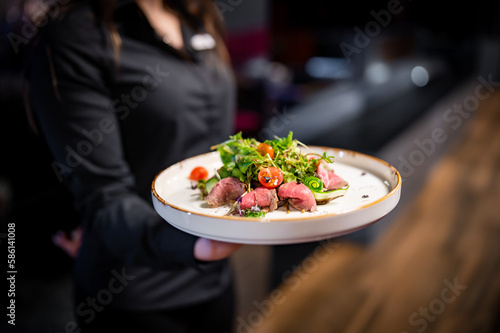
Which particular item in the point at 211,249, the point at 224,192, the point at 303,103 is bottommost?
the point at 303,103

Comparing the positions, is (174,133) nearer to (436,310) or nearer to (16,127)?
(16,127)

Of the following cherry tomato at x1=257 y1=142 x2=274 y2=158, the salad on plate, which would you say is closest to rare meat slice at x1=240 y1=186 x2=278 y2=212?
the salad on plate

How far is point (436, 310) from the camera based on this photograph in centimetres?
251

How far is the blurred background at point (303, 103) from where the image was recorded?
2.44 metres

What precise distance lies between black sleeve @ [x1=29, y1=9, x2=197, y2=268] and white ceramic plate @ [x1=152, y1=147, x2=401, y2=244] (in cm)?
15

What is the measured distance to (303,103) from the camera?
178 inches

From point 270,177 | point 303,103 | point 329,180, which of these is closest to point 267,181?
point 270,177

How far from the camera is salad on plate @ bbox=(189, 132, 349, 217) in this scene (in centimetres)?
76

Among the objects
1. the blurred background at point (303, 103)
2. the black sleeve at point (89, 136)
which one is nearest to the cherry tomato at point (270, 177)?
the black sleeve at point (89, 136)

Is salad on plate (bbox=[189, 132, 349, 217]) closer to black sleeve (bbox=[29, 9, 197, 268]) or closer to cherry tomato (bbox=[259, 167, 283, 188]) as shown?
cherry tomato (bbox=[259, 167, 283, 188])

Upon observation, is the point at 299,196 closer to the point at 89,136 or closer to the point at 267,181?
the point at 267,181

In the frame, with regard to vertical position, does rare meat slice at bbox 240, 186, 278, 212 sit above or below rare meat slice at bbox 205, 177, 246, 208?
above

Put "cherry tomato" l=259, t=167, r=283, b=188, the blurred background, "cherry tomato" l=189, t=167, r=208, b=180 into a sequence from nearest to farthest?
"cherry tomato" l=259, t=167, r=283, b=188 < "cherry tomato" l=189, t=167, r=208, b=180 < the blurred background

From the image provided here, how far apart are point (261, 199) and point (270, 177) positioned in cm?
5
